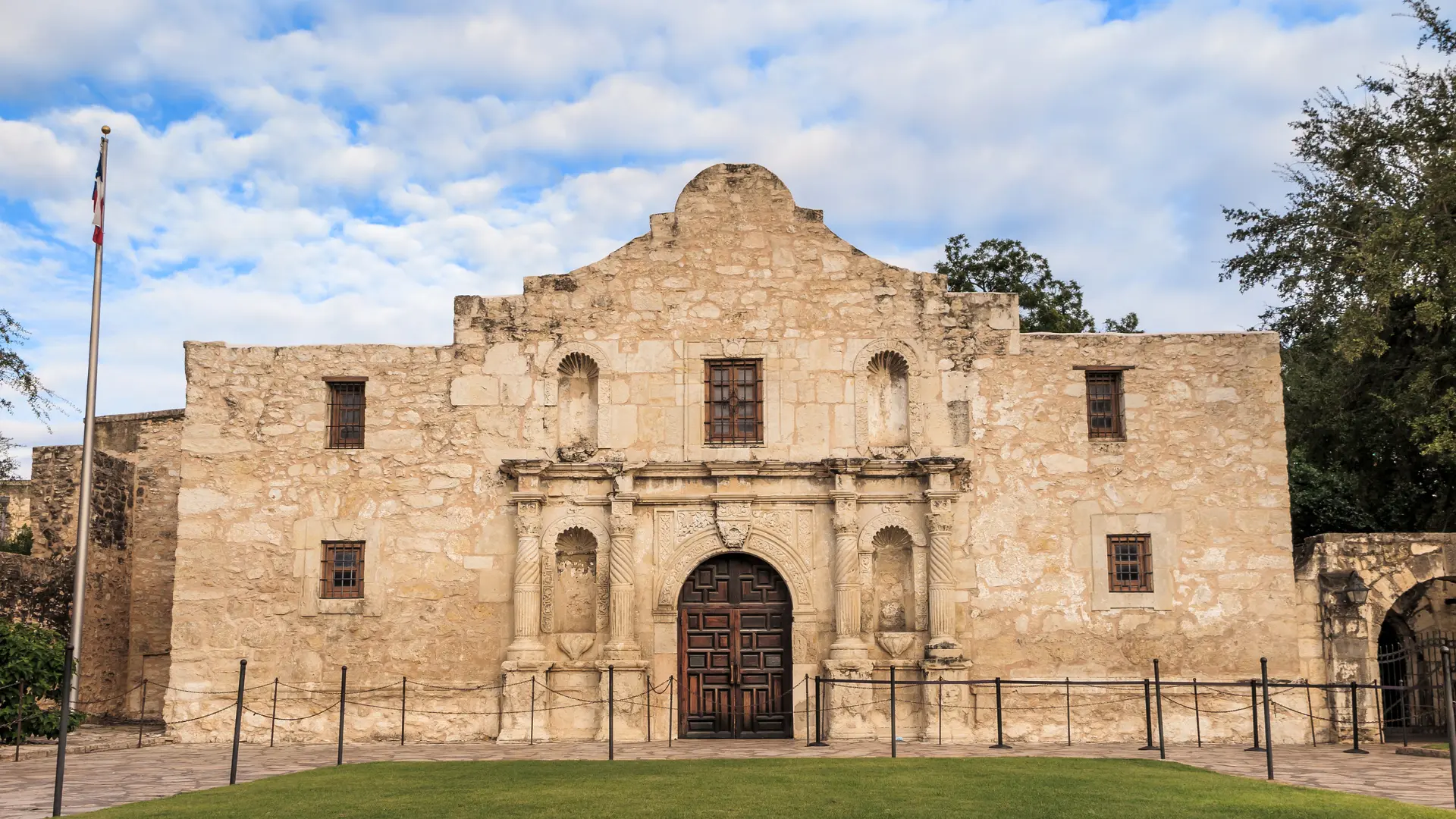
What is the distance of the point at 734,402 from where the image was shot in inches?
710

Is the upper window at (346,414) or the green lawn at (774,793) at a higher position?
the upper window at (346,414)

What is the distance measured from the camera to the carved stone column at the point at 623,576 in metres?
16.9

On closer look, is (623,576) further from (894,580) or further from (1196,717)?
(1196,717)

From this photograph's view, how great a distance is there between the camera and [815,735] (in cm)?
1627

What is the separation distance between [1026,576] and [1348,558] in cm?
456

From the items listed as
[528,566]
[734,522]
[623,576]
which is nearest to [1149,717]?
[734,522]

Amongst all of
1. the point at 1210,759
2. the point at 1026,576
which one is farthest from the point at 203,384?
the point at 1210,759

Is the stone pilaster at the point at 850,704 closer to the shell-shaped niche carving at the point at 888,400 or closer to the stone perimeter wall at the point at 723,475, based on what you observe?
the stone perimeter wall at the point at 723,475

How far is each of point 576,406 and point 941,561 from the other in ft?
18.8

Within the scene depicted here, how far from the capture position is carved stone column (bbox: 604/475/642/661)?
1692 centimetres

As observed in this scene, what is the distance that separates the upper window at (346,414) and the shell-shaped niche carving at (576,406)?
2948 mm

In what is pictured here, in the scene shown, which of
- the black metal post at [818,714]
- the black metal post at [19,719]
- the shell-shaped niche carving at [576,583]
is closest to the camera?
the black metal post at [19,719]

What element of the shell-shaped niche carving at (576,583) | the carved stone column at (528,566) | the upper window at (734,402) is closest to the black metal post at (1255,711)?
the upper window at (734,402)

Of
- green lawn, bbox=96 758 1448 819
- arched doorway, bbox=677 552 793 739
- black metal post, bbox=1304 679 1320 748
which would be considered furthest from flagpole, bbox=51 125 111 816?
black metal post, bbox=1304 679 1320 748
